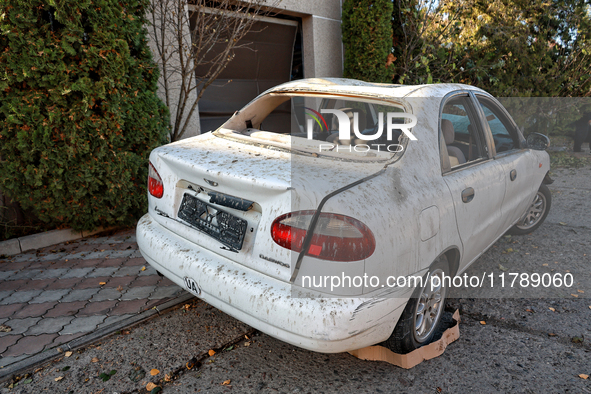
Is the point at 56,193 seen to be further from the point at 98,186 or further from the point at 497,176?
the point at 497,176

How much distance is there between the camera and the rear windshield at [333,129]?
256cm

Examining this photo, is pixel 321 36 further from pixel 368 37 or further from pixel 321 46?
pixel 368 37

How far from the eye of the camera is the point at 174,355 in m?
2.61

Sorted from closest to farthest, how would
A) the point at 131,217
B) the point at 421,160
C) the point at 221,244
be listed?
the point at 221,244 → the point at 421,160 → the point at 131,217

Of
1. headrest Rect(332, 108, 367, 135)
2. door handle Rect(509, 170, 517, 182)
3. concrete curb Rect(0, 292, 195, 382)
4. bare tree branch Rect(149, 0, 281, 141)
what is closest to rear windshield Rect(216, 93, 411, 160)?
headrest Rect(332, 108, 367, 135)

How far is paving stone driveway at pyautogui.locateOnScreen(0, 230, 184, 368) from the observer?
2.83 metres

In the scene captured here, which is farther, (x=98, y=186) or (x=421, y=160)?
(x=98, y=186)

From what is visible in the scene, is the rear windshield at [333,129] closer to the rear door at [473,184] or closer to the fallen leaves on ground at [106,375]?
the rear door at [473,184]

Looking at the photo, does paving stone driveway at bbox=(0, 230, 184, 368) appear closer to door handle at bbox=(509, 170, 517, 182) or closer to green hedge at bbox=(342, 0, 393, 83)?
door handle at bbox=(509, 170, 517, 182)

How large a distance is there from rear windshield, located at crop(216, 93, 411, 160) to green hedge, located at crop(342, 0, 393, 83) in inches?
165

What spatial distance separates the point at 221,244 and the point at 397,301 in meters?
1.01

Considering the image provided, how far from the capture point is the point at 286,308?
1.97 meters

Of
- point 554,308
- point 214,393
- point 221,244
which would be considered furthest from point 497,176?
point 214,393

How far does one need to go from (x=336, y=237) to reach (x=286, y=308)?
16.5 inches
